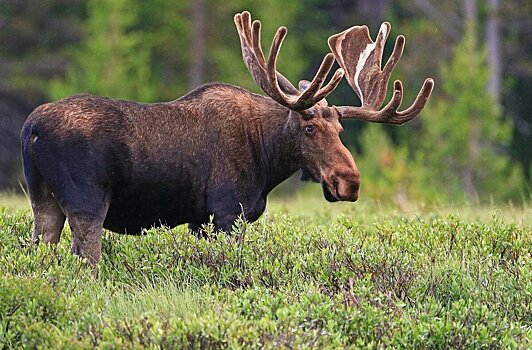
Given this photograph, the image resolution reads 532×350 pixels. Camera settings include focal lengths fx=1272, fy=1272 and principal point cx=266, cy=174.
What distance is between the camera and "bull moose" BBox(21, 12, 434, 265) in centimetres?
848

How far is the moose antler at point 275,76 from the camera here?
8848mm

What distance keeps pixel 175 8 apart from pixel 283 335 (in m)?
28.3

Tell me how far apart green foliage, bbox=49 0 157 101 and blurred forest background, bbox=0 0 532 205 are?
0.10ft

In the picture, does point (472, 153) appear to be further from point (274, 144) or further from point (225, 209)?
point (225, 209)

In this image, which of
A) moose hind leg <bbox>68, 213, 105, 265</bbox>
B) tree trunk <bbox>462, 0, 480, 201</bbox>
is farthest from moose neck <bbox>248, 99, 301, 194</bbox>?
tree trunk <bbox>462, 0, 480, 201</bbox>

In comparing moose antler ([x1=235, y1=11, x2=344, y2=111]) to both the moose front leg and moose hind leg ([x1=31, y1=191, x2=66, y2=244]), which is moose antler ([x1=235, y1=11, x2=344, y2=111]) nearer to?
the moose front leg

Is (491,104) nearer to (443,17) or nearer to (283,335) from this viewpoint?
(443,17)

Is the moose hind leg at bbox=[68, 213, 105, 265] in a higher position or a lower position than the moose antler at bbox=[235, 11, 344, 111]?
lower

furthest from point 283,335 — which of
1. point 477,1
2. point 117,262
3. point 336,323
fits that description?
point 477,1

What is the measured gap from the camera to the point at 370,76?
9953 millimetres

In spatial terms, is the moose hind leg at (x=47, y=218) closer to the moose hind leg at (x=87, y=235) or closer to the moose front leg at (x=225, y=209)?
the moose hind leg at (x=87, y=235)

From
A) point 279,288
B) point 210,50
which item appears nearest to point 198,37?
point 210,50

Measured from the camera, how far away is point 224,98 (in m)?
9.42

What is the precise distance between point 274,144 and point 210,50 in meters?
25.3
